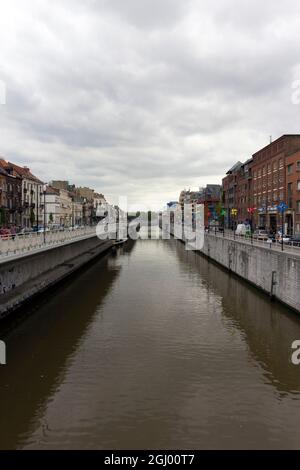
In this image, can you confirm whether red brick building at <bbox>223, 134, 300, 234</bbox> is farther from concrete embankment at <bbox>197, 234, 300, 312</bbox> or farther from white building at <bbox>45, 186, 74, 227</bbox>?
white building at <bbox>45, 186, 74, 227</bbox>

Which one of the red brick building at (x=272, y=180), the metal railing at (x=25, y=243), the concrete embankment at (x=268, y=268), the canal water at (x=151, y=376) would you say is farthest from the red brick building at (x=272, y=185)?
the metal railing at (x=25, y=243)

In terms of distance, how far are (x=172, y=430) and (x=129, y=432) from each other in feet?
4.26

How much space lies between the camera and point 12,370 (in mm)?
16422

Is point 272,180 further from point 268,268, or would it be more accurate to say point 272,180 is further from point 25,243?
point 25,243

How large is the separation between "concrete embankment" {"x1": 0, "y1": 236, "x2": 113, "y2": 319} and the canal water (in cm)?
131

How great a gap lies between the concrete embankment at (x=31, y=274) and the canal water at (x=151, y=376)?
1312 millimetres

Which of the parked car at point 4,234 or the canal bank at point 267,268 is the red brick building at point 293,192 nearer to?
the canal bank at point 267,268

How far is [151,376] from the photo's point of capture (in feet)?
51.3

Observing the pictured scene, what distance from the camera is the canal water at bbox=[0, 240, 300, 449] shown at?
11.5m

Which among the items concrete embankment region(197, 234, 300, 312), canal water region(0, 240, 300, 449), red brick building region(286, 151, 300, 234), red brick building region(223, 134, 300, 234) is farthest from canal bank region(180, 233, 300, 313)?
red brick building region(223, 134, 300, 234)

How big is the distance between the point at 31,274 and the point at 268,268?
62.7 feet
